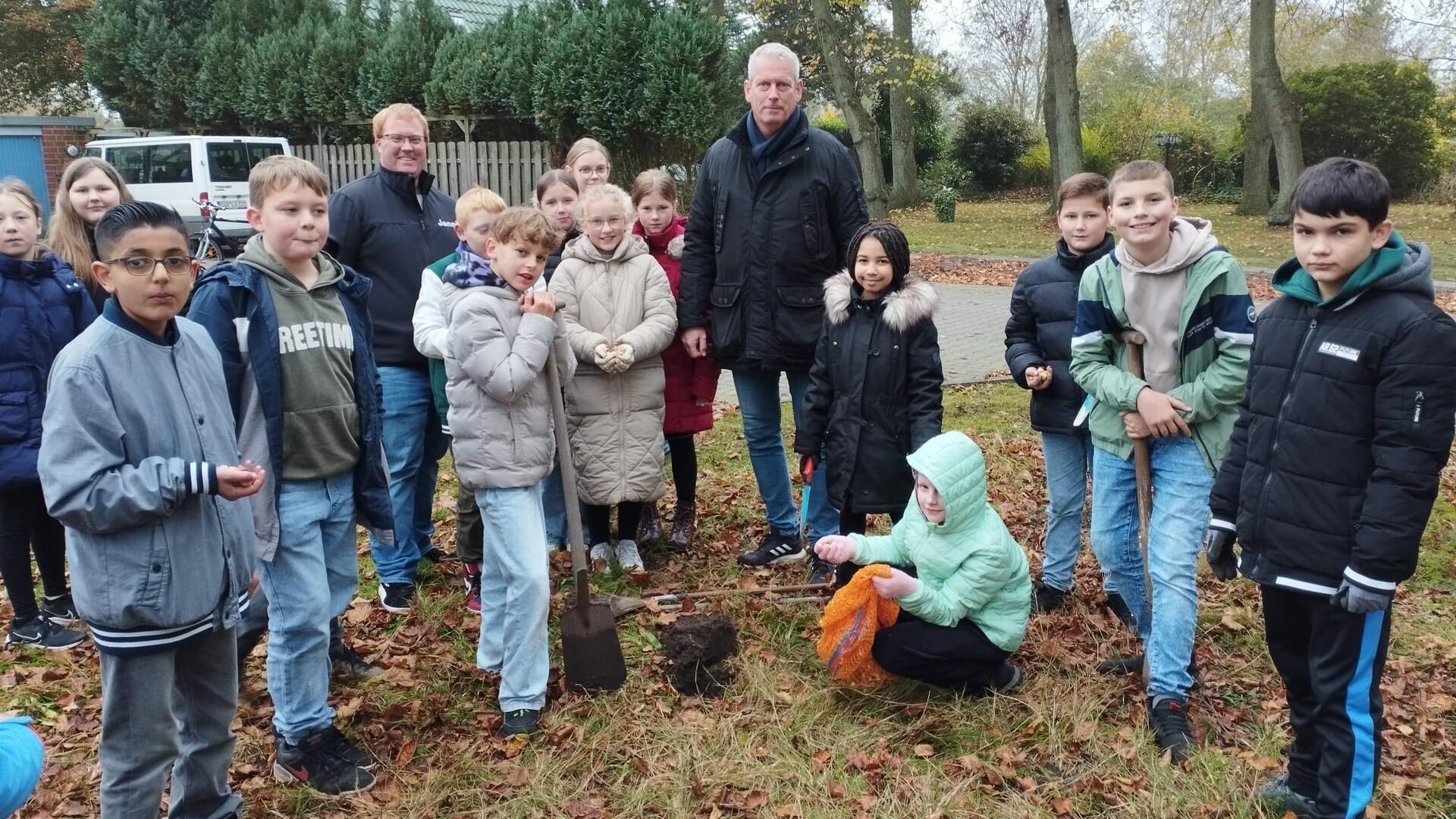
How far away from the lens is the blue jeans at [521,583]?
12.3 feet

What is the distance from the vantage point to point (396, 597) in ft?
16.1

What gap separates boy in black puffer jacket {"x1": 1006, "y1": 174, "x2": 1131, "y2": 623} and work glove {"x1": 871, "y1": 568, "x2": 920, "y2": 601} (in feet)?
3.34

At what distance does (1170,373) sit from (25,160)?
24.4m

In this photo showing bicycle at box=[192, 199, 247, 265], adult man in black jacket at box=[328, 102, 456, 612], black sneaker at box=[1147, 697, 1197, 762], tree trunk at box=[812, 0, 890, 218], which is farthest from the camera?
tree trunk at box=[812, 0, 890, 218]

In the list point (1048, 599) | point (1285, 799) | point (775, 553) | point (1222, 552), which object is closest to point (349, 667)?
point (775, 553)

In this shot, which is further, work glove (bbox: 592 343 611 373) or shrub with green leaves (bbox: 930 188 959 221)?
shrub with green leaves (bbox: 930 188 959 221)

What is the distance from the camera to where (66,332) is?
4.39 meters

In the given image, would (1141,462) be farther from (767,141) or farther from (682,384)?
(682,384)

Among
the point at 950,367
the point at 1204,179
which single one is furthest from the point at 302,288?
the point at 1204,179

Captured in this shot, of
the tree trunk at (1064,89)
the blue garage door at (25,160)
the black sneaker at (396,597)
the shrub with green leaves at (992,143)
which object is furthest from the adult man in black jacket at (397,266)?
the shrub with green leaves at (992,143)

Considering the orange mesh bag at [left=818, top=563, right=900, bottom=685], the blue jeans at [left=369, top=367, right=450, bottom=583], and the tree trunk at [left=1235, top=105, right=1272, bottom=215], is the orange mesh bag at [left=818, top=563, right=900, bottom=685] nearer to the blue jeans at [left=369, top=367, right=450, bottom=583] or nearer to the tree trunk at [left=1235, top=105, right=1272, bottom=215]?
the blue jeans at [left=369, top=367, right=450, bottom=583]

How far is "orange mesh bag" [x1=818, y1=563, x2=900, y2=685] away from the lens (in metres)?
3.84

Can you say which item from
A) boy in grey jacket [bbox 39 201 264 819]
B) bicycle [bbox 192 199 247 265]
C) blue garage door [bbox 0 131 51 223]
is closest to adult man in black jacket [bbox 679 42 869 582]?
boy in grey jacket [bbox 39 201 264 819]

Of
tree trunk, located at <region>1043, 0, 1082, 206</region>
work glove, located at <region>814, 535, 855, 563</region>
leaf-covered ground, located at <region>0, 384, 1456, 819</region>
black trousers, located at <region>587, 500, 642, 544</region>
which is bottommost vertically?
leaf-covered ground, located at <region>0, 384, 1456, 819</region>
